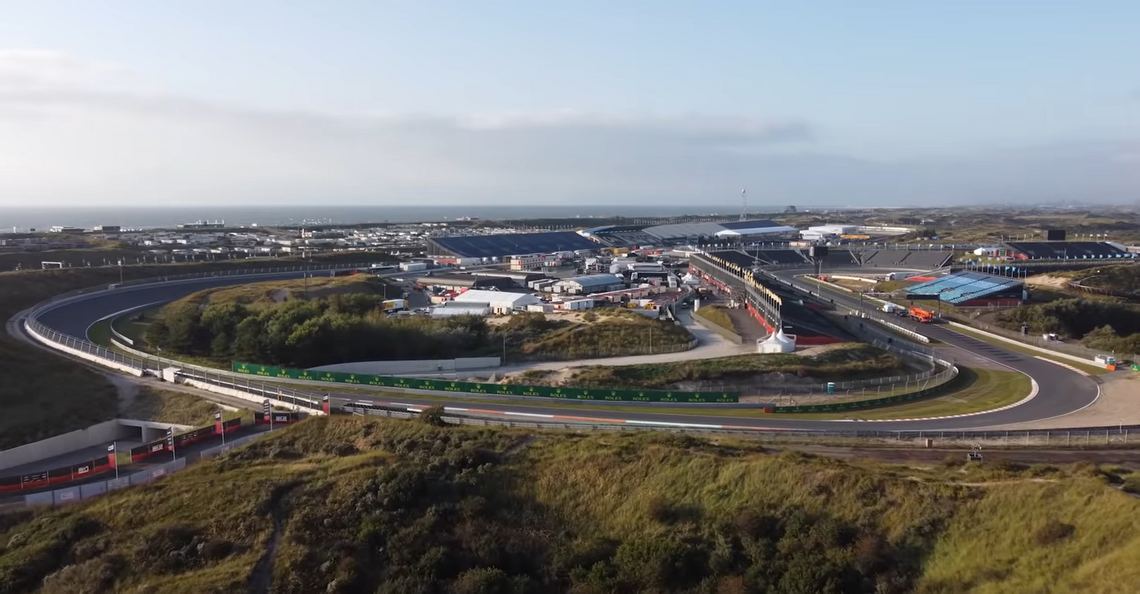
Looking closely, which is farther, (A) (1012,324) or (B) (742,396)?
(A) (1012,324)

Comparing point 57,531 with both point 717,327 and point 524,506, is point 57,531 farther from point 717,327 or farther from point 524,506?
point 717,327

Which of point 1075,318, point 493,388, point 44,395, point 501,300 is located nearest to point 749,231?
point 1075,318

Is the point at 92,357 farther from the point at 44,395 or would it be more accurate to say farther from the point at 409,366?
the point at 409,366

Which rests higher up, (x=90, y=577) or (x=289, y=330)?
(x=289, y=330)

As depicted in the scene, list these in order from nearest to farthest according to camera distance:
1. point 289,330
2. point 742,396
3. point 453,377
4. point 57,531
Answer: point 57,531
point 742,396
point 453,377
point 289,330

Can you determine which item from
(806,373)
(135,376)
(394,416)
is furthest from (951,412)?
(135,376)

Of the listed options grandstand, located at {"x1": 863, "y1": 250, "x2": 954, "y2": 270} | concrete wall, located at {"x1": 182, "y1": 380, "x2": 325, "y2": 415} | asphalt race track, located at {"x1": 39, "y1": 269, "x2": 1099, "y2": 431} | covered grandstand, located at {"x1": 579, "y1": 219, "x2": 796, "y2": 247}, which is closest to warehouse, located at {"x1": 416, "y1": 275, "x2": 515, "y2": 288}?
asphalt race track, located at {"x1": 39, "y1": 269, "x2": 1099, "y2": 431}

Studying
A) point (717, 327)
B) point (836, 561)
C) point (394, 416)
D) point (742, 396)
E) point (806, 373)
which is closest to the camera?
point (836, 561)

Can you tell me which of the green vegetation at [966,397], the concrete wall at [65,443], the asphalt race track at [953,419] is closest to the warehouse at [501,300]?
the asphalt race track at [953,419]

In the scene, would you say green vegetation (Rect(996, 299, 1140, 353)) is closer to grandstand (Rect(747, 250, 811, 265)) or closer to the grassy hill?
the grassy hill
